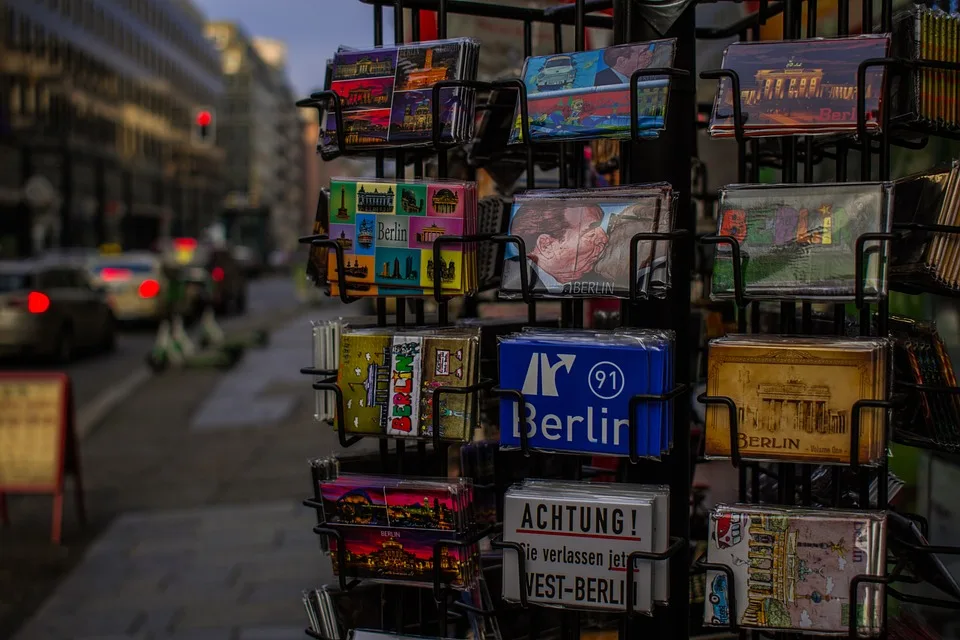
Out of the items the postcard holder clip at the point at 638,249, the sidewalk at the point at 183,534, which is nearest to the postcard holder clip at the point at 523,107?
the postcard holder clip at the point at 638,249

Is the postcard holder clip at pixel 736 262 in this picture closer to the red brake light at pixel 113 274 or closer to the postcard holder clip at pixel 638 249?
the postcard holder clip at pixel 638 249

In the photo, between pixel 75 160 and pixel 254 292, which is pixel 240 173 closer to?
pixel 75 160

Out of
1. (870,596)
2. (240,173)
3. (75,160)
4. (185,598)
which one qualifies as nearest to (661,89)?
(870,596)

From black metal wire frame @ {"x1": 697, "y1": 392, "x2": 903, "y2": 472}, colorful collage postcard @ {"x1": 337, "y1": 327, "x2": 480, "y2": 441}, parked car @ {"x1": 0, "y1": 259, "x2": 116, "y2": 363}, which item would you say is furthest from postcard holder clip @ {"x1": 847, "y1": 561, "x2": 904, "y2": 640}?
parked car @ {"x1": 0, "y1": 259, "x2": 116, "y2": 363}

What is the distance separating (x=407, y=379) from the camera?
6.03 ft

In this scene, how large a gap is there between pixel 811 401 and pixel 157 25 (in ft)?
221

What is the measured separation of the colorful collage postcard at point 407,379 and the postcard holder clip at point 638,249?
320 mm

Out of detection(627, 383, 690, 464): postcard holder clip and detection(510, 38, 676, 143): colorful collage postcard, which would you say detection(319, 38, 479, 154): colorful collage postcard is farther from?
detection(627, 383, 690, 464): postcard holder clip

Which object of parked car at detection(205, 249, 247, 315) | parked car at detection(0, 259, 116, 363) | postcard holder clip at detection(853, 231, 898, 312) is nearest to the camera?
postcard holder clip at detection(853, 231, 898, 312)

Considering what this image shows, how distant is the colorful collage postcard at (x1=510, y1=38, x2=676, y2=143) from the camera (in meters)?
1.70

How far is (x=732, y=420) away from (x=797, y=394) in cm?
11

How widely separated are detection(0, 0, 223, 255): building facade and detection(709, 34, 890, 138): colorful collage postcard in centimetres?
2953

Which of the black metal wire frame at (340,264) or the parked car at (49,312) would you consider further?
the parked car at (49,312)

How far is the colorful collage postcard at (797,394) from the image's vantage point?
158cm
